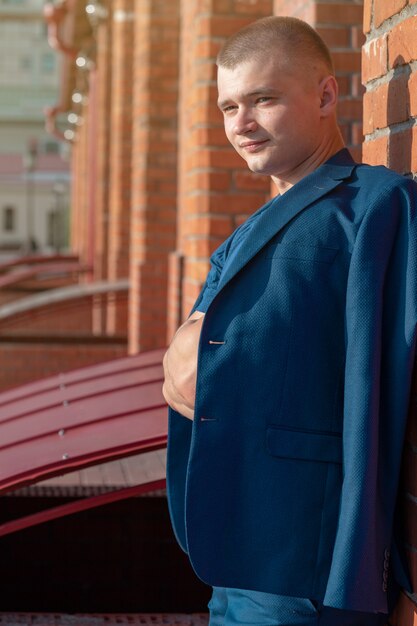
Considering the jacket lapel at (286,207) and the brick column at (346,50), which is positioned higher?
the brick column at (346,50)

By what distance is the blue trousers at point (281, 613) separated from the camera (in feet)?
6.37

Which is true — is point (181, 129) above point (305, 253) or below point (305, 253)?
above

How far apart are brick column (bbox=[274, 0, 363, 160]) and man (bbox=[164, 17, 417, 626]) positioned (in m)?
2.01

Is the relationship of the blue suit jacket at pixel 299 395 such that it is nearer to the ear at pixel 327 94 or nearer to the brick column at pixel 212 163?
the ear at pixel 327 94

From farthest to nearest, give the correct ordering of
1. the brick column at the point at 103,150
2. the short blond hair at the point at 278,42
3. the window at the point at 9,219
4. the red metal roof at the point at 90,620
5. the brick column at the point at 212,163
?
the window at the point at 9,219 → the brick column at the point at 103,150 → the brick column at the point at 212,163 → the red metal roof at the point at 90,620 → the short blond hair at the point at 278,42

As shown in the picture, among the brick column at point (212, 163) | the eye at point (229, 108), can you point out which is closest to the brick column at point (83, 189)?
the brick column at point (212, 163)

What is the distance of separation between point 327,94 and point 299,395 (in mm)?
550

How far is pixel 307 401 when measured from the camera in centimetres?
191

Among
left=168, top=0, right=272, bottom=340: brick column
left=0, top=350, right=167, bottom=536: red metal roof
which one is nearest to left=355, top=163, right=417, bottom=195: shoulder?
left=0, top=350, right=167, bottom=536: red metal roof

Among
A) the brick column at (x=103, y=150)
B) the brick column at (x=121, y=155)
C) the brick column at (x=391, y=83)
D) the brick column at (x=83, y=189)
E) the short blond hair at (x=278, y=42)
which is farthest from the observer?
the brick column at (x=83, y=189)

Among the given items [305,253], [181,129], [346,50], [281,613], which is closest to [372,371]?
[305,253]

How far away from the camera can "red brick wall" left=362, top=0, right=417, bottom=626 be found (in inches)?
79.9

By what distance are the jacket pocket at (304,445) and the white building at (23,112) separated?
62.1 metres

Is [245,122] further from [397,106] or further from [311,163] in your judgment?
[397,106]
